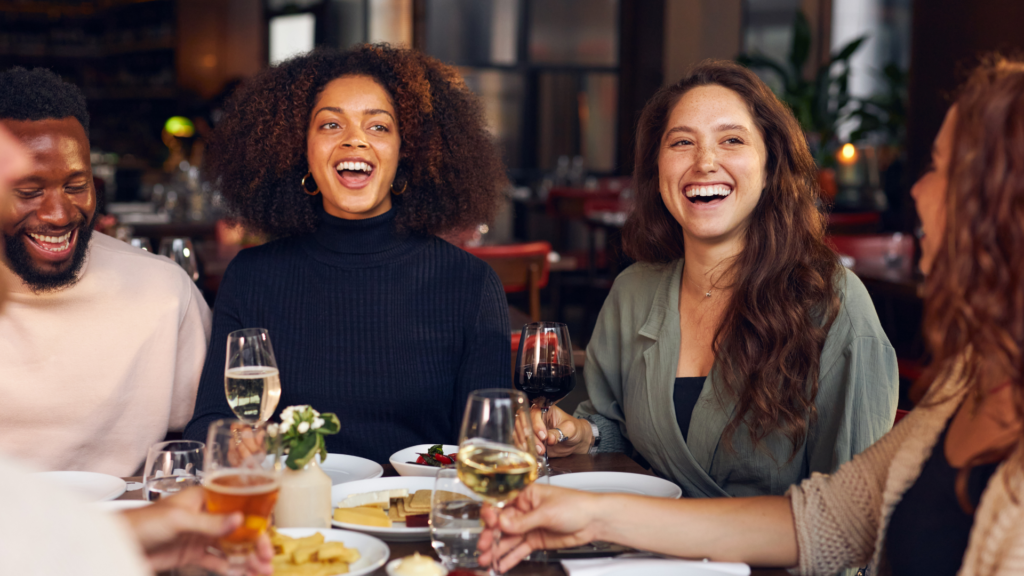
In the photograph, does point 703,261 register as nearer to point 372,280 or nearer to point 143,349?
point 372,280

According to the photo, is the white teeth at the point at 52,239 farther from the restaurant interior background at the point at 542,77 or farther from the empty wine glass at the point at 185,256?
the restaurant interior background at the point at 542,77

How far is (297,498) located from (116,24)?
10.0 m

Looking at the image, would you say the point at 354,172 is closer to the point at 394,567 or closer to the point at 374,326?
the point at 374,326

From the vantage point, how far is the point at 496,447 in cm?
107

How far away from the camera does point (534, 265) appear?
3.96 metres

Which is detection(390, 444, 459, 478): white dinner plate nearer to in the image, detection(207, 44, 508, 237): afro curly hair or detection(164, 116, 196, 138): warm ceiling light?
detection(207, 44, 508, 237): afro curly hair

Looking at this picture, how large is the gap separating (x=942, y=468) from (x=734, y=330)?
0.63 metres

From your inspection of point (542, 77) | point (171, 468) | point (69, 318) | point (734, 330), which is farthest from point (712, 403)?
point (542, 77)

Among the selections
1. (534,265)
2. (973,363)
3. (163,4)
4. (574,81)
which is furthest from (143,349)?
(163,4)

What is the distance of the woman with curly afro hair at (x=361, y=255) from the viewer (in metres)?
1.93

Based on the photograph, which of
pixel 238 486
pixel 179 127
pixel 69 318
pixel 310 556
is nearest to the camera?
pixel 238 486

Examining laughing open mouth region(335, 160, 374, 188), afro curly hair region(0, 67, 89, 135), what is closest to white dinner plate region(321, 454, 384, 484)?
laughing open mouth region(335, 160, 374, 188)

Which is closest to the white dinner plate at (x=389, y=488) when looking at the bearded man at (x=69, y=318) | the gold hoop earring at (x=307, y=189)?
the bearded man at (x=69, y=318)

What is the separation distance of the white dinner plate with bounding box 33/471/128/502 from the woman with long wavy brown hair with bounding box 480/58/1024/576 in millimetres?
624
